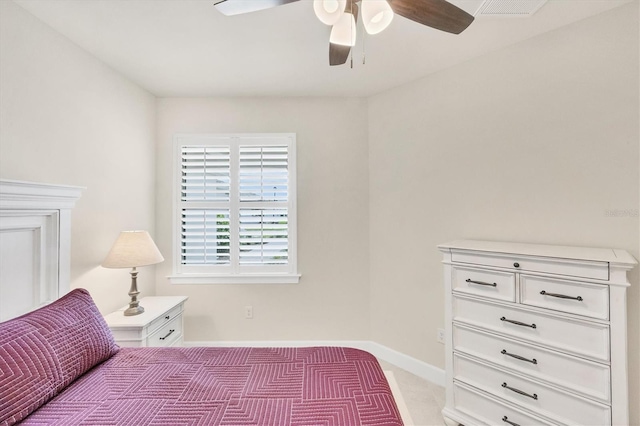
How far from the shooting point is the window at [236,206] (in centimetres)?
290

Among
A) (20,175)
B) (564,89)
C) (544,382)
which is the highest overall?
(564,89)

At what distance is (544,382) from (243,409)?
1.60 meters

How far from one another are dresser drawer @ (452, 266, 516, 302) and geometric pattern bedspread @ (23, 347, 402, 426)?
0.82 meters

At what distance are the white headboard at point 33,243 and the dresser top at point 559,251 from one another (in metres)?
2.45

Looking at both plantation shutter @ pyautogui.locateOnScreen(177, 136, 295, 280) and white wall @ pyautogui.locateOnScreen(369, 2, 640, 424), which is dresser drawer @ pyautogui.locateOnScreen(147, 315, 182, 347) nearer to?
plantation shutter @ pyautogui.locateOnScreen(177, 136, 295, 280)

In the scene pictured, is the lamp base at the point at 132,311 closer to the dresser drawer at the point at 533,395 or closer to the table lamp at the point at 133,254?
the table lamp at the point at 133,254

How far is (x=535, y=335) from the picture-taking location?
1.60 meters

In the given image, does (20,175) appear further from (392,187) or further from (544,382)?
(544,382)

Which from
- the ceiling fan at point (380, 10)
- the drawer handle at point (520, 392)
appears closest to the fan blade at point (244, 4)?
the ceiling fan at point (380, 10)

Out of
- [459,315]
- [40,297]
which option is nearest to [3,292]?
[40,297]

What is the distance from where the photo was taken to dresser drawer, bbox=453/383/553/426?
1627 mm

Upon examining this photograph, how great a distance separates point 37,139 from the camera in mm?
1746

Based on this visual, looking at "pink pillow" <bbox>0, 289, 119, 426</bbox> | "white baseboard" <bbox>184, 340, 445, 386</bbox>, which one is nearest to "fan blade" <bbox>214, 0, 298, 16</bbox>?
"pink pillow" <bbox>0, 289, 119, 426</bbox>

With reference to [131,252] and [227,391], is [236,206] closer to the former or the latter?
[131,252]
